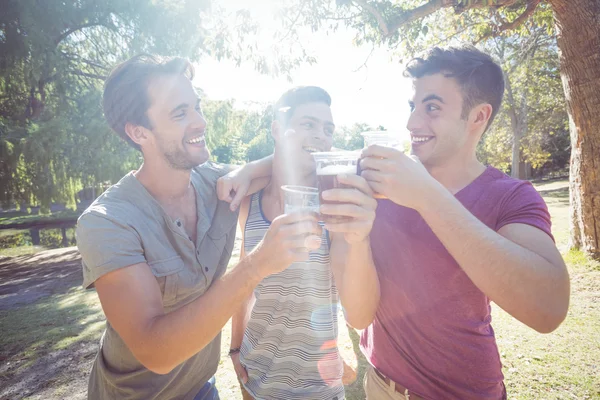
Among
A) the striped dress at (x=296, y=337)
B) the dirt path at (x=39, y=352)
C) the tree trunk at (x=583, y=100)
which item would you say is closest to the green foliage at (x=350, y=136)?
the dirt path at (x=39, y=352)

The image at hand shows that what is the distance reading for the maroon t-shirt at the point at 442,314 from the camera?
1668mm

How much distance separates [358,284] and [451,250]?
2.05 ft

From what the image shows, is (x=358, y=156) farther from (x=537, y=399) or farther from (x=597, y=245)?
(x=597, y=245)

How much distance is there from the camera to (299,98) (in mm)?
2949

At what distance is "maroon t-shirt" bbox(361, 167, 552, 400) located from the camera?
167 cm

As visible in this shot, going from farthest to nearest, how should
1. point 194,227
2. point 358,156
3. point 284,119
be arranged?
point 284,119 → point 194,227 → point 358,156

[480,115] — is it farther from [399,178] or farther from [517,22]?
[517,22]

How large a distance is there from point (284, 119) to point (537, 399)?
352cm

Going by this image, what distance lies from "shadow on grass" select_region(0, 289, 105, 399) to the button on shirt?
285 cm

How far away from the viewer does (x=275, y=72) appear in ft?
24.0

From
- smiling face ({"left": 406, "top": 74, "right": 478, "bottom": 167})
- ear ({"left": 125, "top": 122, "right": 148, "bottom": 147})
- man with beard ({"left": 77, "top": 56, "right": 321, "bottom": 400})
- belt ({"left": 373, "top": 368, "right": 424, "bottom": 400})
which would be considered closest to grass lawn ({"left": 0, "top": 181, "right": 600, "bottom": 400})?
belt ({"left": 373, "top": 368, "right": 424, "bottom": 400})

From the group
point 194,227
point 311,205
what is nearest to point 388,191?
point 311,205

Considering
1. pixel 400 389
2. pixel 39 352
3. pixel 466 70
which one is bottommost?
pixel 39 352

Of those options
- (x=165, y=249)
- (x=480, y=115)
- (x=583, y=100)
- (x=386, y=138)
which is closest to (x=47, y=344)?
(x=165, y=249)
